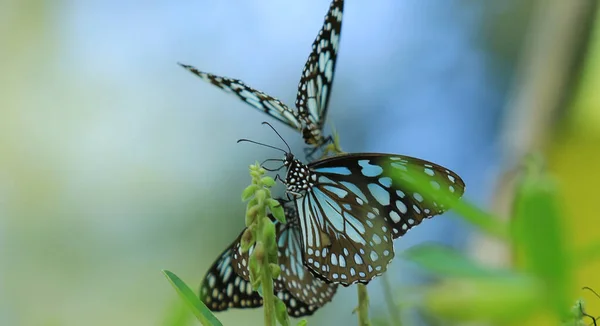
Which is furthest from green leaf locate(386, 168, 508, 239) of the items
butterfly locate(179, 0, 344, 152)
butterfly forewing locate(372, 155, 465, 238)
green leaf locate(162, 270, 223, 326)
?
butterfly locate(179, 0, 344, 152)

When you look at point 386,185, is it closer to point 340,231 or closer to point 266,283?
point 340,231

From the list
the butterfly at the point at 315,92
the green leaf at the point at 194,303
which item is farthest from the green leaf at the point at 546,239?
the butterfly at the point at 315,92

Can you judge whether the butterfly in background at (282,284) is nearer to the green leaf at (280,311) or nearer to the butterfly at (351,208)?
the butterfly at (351,208)

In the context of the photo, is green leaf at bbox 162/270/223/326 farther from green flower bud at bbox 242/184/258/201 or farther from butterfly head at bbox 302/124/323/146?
butterfly head at bbox 302/124/323/146

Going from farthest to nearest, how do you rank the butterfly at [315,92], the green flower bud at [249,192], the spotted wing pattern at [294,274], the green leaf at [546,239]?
the butterfly at [315,92]
the spotted wing pattern at [294,274]
the green flower bud at [249,192]
the green leaf at [546,239]

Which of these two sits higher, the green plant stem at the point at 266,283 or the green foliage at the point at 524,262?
the green plant stem at the point at 266,283

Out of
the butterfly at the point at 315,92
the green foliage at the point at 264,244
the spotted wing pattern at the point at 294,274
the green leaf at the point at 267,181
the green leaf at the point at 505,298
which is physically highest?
the butterfly at the point at 315,92

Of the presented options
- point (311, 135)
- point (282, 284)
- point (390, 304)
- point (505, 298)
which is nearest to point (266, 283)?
point (390, 304)
